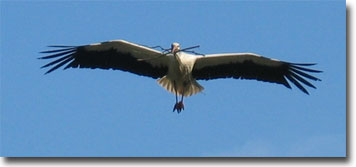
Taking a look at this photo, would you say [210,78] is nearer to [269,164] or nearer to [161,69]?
[161,69]

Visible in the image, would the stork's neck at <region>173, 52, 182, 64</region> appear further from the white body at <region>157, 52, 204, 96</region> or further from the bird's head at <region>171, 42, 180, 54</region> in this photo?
the bird's head at <region>171, 42, 180, 54</region>

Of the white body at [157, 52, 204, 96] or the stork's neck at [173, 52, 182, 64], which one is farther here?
the white body at [157, 52, 204, 96]

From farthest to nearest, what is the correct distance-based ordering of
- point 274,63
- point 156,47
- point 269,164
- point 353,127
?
1. point 274,63
2. point 156,47
3. point 353,127
4. point 269,164

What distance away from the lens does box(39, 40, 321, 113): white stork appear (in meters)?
9.98

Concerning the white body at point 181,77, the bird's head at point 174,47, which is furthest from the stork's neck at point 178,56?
the bird's head at point 174,47

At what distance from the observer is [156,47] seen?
9438 mm

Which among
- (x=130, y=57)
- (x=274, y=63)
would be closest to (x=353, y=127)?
(x=274, y=63)

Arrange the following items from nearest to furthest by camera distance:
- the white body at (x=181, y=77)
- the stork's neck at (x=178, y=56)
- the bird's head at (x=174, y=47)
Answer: the bird's head at (x=174, y=47), the stork's neck at (x=178, y=56), the white body at (x=181, y=77)

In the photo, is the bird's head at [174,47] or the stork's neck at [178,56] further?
the stork's neck at [178,56]

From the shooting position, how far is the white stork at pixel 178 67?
9984 mm

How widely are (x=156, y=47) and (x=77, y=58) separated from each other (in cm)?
126

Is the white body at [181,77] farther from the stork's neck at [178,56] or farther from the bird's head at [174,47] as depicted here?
the bird's head at [174,47]

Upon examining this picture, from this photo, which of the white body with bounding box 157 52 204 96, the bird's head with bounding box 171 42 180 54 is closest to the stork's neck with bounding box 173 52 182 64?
the white body with bounding box 157 52 204 96

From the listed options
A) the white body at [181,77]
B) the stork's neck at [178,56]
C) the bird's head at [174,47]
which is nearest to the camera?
the bird's head at [174,47]
